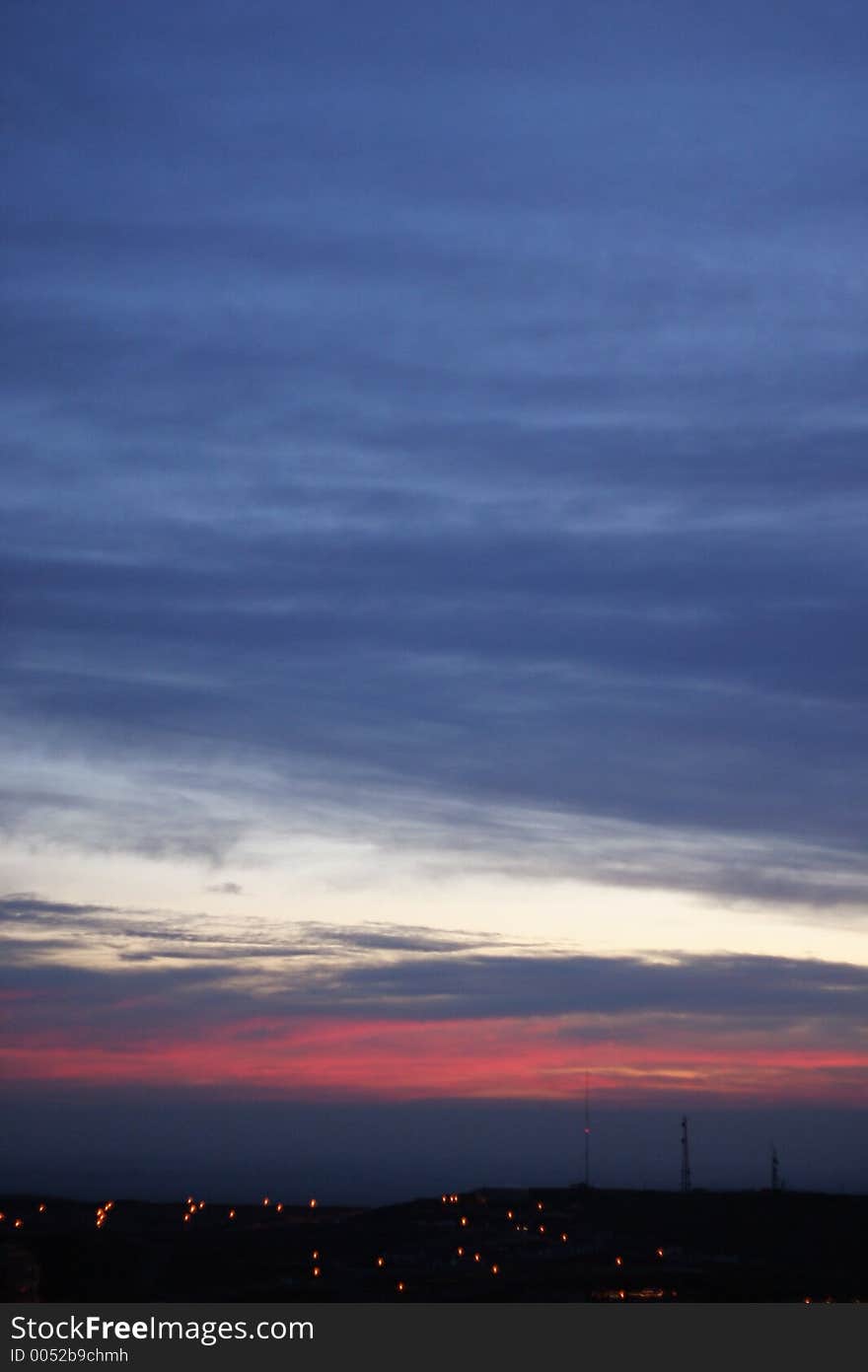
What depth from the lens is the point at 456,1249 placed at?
285 feet

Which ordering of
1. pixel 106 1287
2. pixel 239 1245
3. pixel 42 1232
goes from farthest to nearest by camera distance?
pixel 239 1245 < pixel 42 1232 < pixel 106 1287

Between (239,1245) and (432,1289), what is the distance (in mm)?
14406

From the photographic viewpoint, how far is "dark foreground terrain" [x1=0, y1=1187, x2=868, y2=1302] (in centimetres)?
7300

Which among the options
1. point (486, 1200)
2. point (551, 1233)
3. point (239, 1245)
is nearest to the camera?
point (239, 1245)

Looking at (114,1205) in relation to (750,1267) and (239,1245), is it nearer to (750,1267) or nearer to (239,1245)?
(239,1245)

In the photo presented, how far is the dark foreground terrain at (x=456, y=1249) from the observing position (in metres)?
73.0

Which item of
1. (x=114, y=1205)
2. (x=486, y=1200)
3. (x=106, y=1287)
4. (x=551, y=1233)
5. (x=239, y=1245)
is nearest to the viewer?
(x=106, y=1287)

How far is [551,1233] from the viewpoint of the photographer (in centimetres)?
9456

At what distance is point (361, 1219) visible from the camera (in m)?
100

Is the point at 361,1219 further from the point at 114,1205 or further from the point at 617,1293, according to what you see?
the point at 617,1293

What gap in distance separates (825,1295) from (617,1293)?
387 inches
